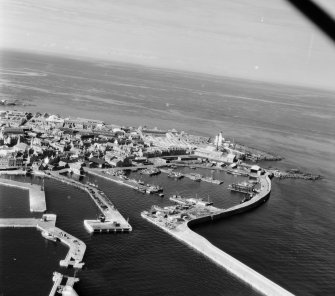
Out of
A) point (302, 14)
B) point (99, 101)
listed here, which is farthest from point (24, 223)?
point (99, 101)

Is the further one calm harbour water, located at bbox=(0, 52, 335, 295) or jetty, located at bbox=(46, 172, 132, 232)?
jetty, located at bbox=(46, 172, 132, 232)

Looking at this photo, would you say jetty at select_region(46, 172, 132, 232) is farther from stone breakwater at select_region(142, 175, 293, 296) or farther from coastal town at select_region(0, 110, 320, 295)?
stone breakwater at select_region(142, 175, 293, 296)

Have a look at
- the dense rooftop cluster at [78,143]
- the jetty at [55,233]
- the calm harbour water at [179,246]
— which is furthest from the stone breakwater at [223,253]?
the dense rooftop cluster at [78,143]

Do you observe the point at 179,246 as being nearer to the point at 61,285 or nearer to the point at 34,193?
the point at 61,285

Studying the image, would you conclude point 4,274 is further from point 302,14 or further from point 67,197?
point 302,14

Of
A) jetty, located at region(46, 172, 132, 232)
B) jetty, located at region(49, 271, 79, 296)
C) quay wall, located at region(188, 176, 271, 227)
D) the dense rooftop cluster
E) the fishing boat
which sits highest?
the dense rooftop cluster

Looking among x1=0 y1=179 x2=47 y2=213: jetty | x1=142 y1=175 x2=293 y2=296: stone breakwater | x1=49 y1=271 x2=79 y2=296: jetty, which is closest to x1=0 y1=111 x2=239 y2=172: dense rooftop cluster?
x1=0 y1=179 x2=47 y2=213: jetty

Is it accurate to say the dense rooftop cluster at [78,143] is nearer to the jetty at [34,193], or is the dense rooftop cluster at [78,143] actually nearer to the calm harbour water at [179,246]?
the jetty at [34,193]
